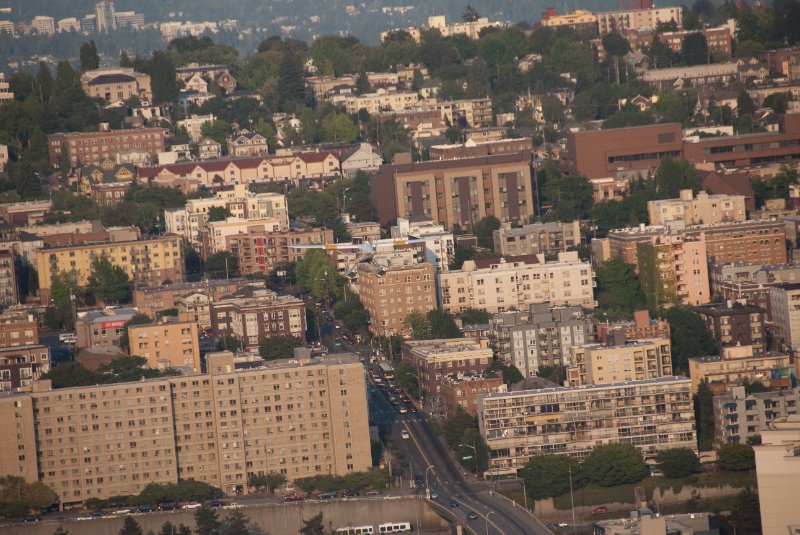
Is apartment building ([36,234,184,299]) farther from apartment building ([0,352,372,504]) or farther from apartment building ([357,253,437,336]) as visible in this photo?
apartment building ([0,352,372,504])

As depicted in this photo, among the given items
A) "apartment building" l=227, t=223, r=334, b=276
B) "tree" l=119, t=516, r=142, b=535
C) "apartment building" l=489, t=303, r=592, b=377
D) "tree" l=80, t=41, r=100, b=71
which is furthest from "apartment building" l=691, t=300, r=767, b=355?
"tree" l=80, t=41, r=100, b=71

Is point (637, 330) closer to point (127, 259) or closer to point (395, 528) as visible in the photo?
point (395, 528)

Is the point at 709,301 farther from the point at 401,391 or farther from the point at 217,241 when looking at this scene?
the point at 217,241

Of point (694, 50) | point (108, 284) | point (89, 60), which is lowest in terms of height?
point (108, 284)

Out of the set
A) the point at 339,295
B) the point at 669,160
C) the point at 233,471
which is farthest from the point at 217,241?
the point at 233,471

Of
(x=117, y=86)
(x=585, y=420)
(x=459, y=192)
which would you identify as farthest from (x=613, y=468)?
(x=117, y=86)

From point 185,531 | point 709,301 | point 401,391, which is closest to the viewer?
point 185,531
